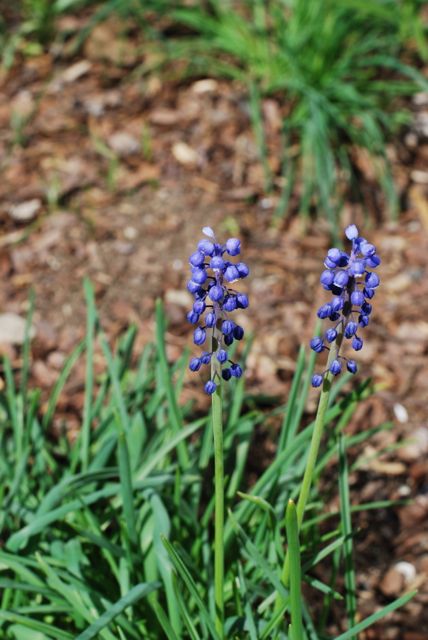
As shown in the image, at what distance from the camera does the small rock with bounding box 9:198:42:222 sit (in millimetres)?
5199

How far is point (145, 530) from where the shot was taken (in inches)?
118

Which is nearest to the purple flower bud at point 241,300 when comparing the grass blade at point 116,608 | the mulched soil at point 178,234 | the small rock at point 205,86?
the grass blade at point 116,608

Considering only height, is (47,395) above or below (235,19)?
below

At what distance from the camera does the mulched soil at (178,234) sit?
A: 423 cm

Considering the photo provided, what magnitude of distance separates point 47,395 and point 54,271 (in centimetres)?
87

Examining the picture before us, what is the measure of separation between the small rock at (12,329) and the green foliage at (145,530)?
1.11 metres

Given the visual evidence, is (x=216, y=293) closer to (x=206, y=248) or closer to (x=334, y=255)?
(x=206, y=248)

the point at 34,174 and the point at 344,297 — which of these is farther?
the point at 34,174

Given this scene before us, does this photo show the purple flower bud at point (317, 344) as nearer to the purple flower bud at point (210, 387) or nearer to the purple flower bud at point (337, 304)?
the purple flower bud at point (337, 304)

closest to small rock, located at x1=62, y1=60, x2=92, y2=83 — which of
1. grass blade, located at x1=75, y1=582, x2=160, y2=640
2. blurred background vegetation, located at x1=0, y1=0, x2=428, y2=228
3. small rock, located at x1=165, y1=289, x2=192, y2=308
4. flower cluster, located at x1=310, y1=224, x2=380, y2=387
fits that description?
blurred background vegetation, located at x1=0, y1=0, x2=428, y2=228

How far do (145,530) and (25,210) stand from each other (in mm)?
2738

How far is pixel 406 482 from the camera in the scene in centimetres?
409

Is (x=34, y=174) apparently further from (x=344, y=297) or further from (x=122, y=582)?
(x=344, y=297)

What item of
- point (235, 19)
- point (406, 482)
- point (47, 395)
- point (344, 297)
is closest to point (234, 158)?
point (235, 19)
